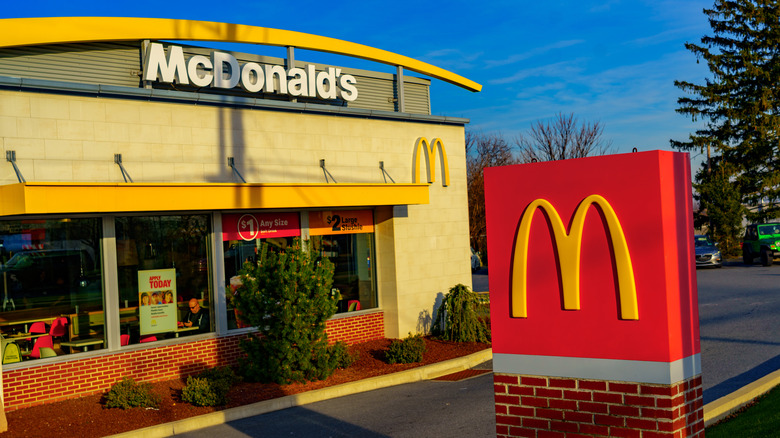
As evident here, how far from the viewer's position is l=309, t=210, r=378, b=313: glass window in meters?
15.9

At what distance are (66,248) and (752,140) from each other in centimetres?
4650

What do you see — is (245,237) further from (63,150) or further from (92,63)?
(92,63)

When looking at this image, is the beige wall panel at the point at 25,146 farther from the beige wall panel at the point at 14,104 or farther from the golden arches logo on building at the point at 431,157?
the golden arches logo on building at the point at 431,157

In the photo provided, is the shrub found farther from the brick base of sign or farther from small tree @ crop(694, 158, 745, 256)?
small tree @ crop(694, 158, 745, 256)

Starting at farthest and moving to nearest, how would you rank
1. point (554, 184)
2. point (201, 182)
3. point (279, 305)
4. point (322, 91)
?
point (322, 91) → point (201, 182) → point (279, 305) → point (554, 184)

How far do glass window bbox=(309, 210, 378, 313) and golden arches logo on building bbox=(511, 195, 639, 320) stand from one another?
1054cm

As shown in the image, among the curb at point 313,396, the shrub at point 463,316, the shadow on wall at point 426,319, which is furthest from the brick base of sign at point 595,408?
the shadow on wall at point 426,319

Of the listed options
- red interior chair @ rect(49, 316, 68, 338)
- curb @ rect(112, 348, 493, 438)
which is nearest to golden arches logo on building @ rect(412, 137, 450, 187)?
curb @ rect(112, 348, 493, 438)

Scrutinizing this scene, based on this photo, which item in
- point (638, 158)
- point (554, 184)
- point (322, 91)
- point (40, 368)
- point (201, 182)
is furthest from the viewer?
point (322, 91)

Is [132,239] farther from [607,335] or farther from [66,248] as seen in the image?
[607,335]

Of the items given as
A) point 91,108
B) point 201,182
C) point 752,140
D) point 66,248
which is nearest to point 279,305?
point 201,182

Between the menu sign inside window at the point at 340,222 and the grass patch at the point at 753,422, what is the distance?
923cm

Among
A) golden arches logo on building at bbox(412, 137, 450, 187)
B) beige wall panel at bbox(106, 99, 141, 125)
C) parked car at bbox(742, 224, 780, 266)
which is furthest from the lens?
parked car at bbox(742, 224, 780, 266)

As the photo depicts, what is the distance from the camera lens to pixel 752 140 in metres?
46.9
